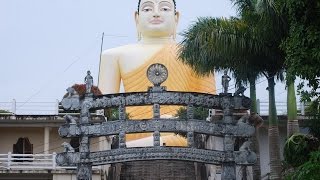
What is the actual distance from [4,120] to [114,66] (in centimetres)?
603

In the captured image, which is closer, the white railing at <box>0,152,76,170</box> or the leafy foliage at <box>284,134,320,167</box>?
the leafy foliage at <box>284,134,320,167</box>

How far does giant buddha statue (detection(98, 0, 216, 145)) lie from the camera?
3203 centimetres

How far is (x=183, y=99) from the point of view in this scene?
63.7 feet

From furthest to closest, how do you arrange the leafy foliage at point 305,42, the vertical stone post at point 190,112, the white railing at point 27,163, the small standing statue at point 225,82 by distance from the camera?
the white railing at point 27,163, the small standing statue at point 225,82, the vertical stone post at point 190,112, the leafy foliage at point 305,42

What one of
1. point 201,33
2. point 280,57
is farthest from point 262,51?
point 201,33

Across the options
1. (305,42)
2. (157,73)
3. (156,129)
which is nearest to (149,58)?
(157,73)

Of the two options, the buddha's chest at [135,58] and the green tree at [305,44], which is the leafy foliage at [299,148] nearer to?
the green tree at [305,44]

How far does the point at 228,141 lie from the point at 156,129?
2.11 m

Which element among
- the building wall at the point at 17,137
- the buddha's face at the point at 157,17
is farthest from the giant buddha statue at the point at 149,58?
the building wall at the point at 17,137

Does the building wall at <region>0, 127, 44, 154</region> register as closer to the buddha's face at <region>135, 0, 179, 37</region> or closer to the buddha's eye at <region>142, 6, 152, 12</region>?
the buddha's face at <region>135, 0, 179, 37</region>

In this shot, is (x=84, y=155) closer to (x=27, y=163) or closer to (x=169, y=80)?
(x=27, y=163)

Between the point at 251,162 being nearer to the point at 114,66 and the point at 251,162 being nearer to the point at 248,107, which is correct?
the point at 248,107

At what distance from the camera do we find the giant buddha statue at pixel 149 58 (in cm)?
3203

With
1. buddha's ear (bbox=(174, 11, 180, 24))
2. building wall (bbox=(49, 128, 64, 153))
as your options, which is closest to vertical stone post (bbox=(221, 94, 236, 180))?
building wall (bbox=(49, 128, 64, 153))
